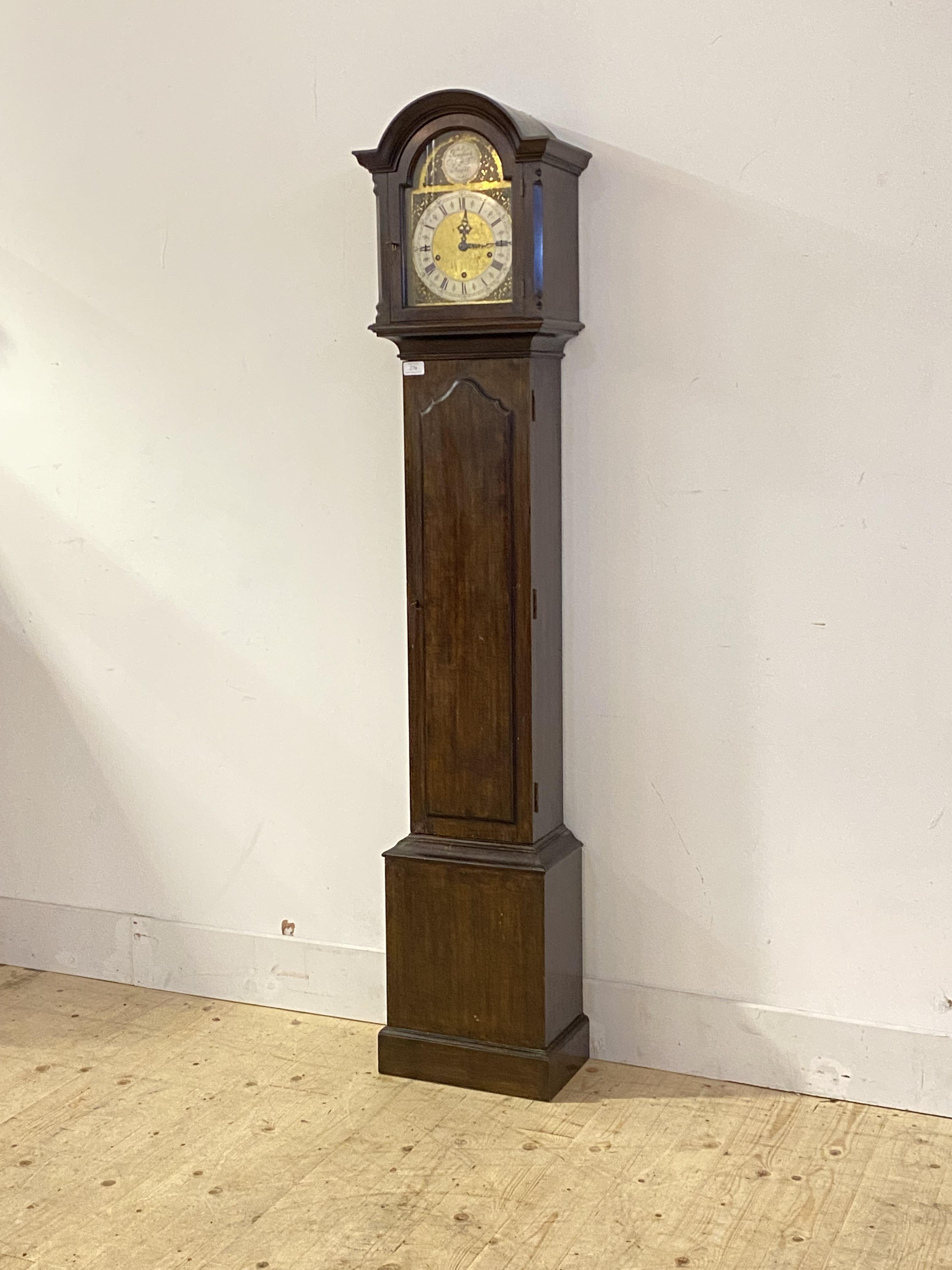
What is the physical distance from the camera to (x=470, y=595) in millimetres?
2838

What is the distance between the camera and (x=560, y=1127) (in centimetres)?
274

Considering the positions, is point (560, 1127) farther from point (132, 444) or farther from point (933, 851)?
point (132, 444)

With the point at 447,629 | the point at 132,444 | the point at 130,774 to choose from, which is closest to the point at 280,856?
the point at 130,774

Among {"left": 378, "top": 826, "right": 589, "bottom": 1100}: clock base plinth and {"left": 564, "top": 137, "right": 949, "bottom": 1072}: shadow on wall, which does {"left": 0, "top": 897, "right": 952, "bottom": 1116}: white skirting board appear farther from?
{"left": 378, "top": 826, "right": 589, "bottom": 1100}: clock base plinth

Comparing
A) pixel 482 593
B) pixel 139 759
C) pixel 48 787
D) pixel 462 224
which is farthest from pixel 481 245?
pixel 48 787

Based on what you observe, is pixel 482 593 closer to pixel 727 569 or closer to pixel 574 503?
pixel 574 503

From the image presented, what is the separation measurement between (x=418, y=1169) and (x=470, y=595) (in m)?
1.11

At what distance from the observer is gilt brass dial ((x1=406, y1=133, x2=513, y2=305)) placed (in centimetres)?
266

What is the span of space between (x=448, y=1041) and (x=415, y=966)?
6.7 inches

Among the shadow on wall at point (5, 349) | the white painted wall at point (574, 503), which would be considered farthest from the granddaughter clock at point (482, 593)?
the shadow on wall at point (5, 349)

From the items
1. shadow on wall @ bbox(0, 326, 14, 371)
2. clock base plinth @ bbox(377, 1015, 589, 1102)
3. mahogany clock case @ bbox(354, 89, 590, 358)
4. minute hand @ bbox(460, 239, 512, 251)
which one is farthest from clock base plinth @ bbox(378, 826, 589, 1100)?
shadow on wall @ bbox(0, 326, 14, 371)

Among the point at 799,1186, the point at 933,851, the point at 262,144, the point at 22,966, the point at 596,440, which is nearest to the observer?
the point at 799,1186

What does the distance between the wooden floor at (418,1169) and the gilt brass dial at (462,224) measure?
163 centimetres

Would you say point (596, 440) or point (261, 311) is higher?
point (261, 311)
